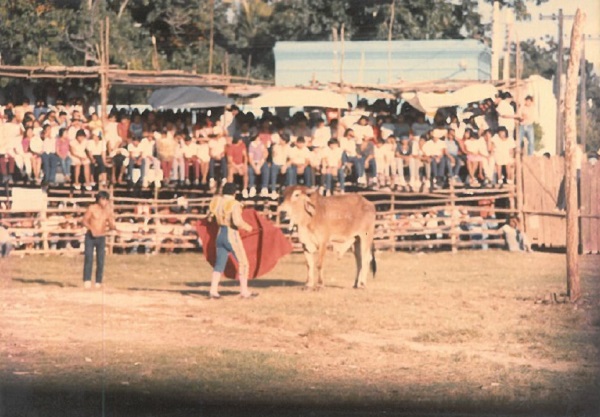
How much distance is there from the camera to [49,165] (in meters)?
26.7

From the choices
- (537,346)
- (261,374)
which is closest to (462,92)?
(537,346)

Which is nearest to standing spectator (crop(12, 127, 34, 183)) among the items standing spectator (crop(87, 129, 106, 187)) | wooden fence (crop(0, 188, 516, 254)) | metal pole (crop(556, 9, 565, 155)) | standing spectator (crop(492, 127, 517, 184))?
wooden fence (crop(0, 188, 516, 254))

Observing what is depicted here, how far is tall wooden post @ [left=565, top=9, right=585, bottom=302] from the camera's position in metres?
18.0

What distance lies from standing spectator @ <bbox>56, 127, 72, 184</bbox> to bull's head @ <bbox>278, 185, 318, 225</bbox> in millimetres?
6446

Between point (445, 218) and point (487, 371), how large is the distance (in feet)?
51.7

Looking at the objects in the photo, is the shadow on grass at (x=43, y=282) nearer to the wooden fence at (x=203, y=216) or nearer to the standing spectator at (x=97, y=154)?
the wooden fence at (x=203, y=216)

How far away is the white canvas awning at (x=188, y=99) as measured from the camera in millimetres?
26969

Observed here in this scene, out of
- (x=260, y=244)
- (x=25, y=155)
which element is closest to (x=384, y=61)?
(x=25, y=155)

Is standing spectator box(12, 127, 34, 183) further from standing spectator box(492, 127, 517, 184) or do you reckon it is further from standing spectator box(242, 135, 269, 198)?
standing spectator box(492, 127, 517, 184)

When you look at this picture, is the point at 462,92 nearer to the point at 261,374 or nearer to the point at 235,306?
the point at 235,306

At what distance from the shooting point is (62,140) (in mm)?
26469

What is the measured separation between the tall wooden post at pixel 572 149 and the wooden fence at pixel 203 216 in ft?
32.3

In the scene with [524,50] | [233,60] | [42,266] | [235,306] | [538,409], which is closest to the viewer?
[538,409]

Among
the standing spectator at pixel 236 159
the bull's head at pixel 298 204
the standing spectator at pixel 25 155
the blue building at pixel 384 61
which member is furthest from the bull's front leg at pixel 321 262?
the blue building at pixel 384 61
